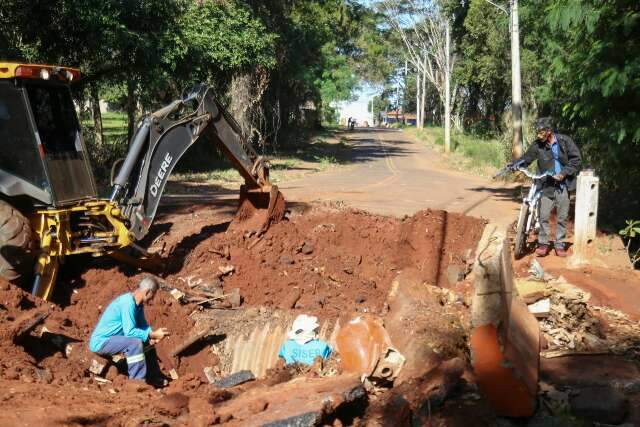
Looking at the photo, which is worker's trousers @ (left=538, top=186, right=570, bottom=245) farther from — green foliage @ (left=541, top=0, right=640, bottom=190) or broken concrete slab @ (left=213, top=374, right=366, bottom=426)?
broken concrete slab @ (left=213, top=374, right=366, bottom=426)

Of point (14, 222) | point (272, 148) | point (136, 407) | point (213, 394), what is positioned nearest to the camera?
point (136, 407)

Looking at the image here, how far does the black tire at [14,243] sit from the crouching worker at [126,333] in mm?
1239

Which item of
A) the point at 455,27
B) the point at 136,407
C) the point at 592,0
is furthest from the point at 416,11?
the point at 136,407

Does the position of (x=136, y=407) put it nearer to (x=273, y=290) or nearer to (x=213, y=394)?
(x=213, y=394)

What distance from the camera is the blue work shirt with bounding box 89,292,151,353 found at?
259 inches

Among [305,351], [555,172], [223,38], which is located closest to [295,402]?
[305,351]

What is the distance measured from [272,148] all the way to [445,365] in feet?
92.2

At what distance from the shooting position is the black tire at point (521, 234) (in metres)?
9.24

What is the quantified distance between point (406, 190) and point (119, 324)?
13.3 m

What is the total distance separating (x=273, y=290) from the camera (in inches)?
359

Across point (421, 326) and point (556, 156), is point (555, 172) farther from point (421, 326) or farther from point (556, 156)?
point (421, 326)

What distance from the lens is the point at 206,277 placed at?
9.27 m

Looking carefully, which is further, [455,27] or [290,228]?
[455,27]

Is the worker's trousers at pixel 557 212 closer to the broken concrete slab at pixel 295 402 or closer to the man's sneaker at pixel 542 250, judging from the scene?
the man's sneaker at pixel 542 250
